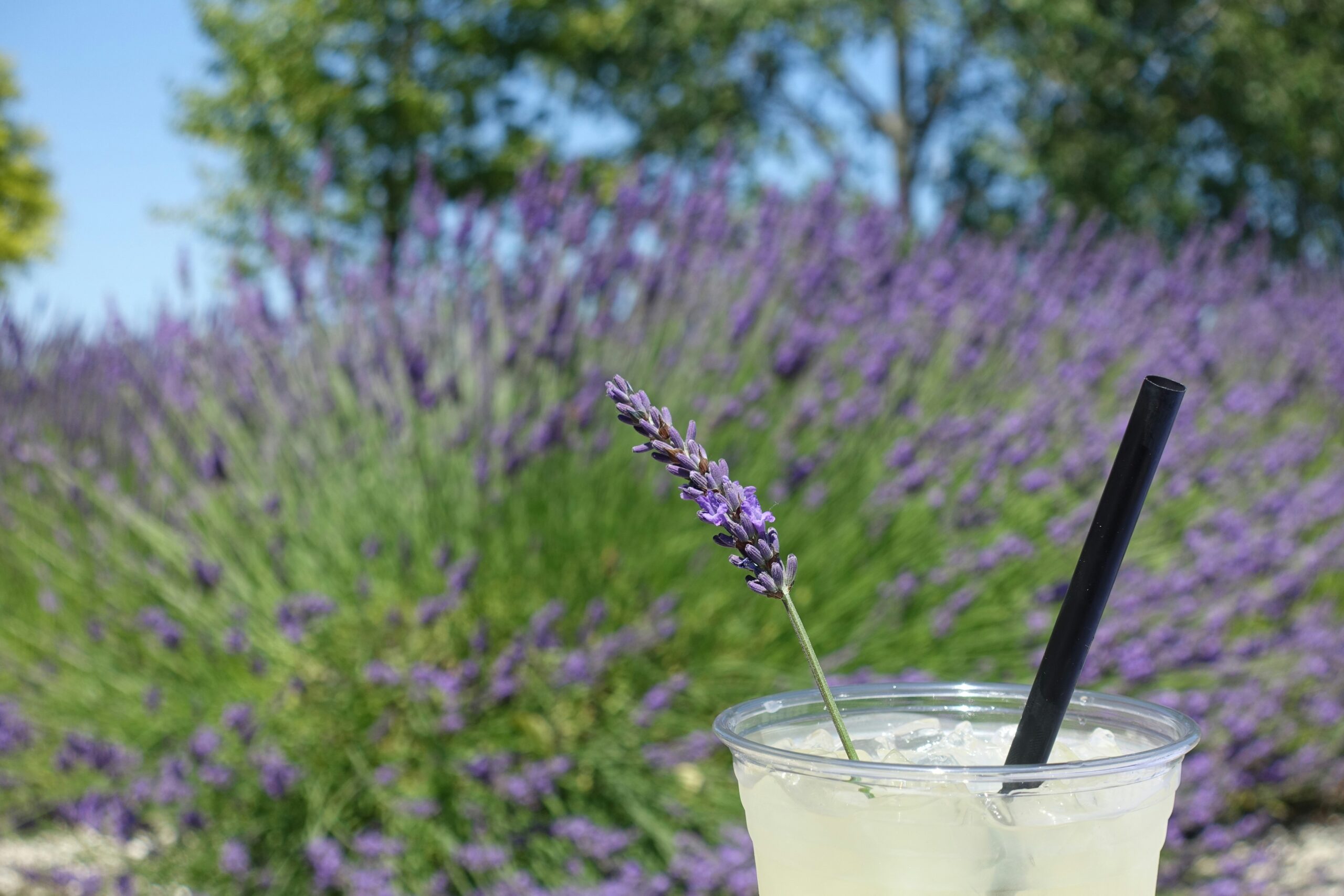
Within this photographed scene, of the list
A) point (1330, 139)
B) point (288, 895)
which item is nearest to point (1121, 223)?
point (1330, 139)

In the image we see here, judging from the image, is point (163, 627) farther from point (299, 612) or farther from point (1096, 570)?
point (1096, 570)

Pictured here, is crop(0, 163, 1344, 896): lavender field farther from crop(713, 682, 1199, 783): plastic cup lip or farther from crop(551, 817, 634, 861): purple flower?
crop(713, 682, 1199, 783): plastic cup lip

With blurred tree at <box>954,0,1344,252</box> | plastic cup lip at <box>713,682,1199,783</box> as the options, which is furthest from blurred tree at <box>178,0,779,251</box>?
plastic cup lip at <box>713,682,1199,783</box>

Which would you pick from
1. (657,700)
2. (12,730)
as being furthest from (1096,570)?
(12,730)

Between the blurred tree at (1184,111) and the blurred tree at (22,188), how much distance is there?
2056 cm

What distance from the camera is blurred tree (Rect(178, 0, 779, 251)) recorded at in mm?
15984

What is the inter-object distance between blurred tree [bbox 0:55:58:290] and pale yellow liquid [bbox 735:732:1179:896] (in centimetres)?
2833

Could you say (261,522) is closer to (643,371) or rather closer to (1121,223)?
(643,371)

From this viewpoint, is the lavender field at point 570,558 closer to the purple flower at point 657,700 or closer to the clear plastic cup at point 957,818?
the purple flower at point 657,700

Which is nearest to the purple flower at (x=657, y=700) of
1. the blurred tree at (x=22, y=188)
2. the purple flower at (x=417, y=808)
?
the purple flower at (x=417, y=808)

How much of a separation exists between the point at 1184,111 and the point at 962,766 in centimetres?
1588

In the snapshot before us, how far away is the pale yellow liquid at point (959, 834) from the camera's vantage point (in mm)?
792

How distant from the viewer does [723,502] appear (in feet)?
2.57

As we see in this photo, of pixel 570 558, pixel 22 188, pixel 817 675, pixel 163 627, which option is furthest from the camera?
pixel 22 188
